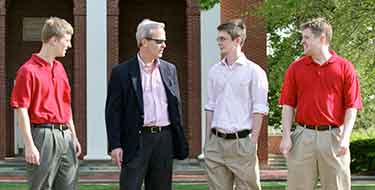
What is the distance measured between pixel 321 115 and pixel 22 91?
9.12 feet

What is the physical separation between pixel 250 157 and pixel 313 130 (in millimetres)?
Answer: 653

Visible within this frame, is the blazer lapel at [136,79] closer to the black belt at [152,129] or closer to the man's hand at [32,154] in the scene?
the black belt at [152,129]

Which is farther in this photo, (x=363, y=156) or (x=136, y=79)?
(x=363, y=156)

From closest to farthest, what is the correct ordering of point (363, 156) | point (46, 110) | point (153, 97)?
point (46, 110) < point (153, 97) < point (363, 156)

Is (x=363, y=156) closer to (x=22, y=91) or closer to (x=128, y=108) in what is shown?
(x=128, y=108)

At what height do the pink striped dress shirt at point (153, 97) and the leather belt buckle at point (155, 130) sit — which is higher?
the pink striped dress shirt at point (153, 97)

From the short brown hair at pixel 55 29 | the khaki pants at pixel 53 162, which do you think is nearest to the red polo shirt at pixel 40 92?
the khaki pants at pixel 53 162

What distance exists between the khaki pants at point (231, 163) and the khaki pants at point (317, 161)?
0.38m

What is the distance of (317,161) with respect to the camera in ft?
24.6

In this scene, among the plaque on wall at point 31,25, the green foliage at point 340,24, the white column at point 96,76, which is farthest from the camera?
the plaque on wall at point 31,25

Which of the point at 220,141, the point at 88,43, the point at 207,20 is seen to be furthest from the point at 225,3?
the point at 220,141

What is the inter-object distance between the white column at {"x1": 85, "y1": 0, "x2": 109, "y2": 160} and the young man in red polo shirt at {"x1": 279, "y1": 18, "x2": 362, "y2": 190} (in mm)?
16230

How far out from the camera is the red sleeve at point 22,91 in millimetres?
6988

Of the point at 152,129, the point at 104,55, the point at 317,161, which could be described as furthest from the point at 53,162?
the point at 104,55
